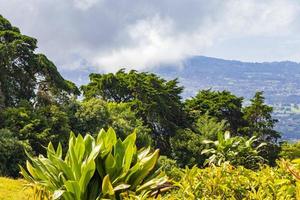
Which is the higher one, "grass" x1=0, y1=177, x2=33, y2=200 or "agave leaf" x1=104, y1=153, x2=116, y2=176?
"agave leaf" x1=104, y1=153, x2=116, y2=176

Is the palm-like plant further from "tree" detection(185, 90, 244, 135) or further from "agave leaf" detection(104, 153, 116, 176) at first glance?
"tree" detection(185, 90, 244, 135)

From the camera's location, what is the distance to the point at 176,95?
206 feet

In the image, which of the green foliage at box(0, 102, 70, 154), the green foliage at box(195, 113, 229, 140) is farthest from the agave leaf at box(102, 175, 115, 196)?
the green foliage at box(195, 113, 229, 140)

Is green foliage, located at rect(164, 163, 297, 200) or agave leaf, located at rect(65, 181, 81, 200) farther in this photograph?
agave leaf, located at rect(65, 181, 81, 200)

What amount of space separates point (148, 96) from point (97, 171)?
172ft

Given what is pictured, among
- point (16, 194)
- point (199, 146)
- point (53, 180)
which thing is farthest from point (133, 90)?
point (53, 180)

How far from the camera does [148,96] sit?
57.8 meters

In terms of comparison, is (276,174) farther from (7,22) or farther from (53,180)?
(7,22)

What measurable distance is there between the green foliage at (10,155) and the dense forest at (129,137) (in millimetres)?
61

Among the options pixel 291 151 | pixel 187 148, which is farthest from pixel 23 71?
pixel 291 151

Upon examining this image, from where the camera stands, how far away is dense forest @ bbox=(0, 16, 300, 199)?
14.6 ft

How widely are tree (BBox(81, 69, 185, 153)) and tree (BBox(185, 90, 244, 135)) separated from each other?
9.15 feet

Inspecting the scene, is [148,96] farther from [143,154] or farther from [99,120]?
[143,154]

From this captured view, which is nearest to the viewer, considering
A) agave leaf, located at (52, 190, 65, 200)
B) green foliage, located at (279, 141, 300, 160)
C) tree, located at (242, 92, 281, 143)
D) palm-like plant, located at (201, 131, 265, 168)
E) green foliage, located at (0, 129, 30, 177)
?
agave leaf, located at (52, 190, 65, 200)
